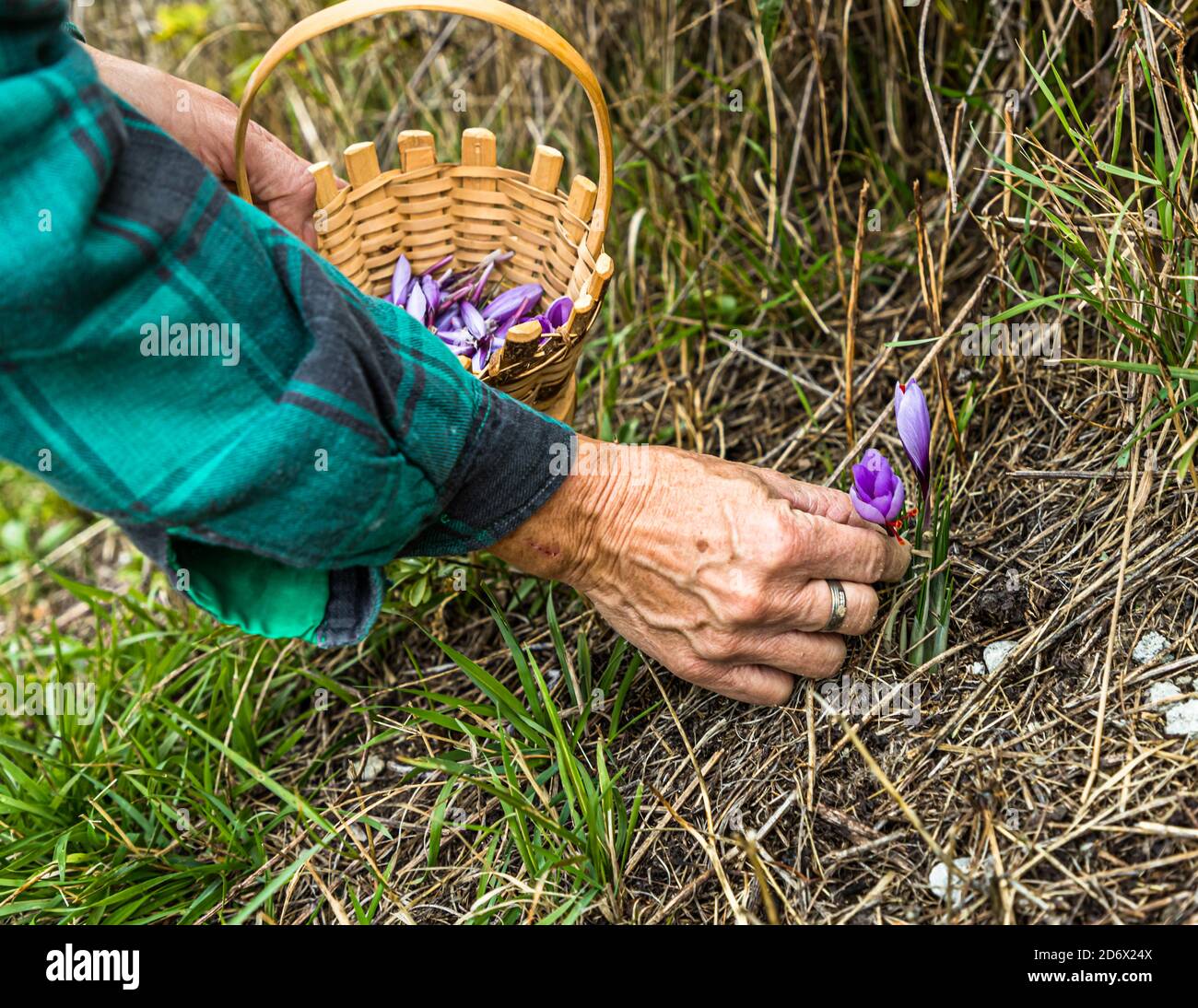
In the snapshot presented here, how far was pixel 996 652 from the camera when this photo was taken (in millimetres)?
1454

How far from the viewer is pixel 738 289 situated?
7.30ft

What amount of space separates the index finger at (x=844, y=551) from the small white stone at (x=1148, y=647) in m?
0.34

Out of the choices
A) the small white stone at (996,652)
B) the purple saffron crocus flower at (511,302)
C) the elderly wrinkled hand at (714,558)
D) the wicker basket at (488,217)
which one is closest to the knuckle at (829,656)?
the elderly wrinkled hand at (714,558)

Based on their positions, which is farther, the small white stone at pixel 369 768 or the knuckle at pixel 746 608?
the small white stone at pixel 369 768

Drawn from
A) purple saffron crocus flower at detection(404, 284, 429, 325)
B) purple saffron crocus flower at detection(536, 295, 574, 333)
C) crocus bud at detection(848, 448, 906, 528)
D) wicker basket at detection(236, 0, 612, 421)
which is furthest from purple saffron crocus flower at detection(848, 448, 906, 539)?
purple saffron crocus flower at detection(404, 284, 429, 325)

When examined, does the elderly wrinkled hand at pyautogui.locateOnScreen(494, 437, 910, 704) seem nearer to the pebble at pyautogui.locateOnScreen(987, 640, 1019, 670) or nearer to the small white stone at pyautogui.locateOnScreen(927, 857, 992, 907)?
the pebble at pyautogui.locateOnScreen(987, 640, 1019, 670)

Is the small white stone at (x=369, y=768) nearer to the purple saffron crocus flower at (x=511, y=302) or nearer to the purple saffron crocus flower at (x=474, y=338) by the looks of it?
the purple saffron crocus flower at (x=474, y=338)

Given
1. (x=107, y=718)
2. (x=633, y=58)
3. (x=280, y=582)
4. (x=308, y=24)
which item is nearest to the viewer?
(x=280, y=582)

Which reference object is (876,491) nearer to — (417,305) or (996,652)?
(996,652)

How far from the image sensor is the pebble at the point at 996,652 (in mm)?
1445

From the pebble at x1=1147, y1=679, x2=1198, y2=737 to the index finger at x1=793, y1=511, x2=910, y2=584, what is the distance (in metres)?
0.37

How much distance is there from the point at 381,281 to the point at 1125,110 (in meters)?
1.41

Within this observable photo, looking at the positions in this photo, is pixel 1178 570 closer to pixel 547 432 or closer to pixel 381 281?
pixel 547 432

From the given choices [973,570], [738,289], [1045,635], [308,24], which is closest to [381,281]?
[308,24]
